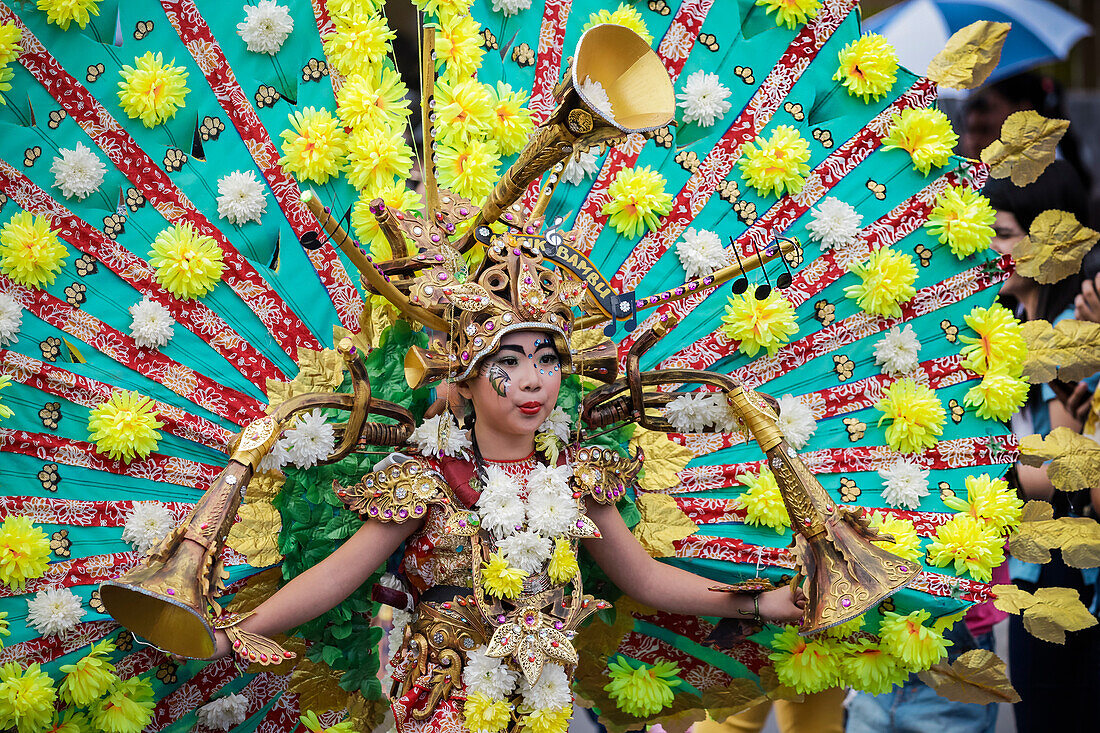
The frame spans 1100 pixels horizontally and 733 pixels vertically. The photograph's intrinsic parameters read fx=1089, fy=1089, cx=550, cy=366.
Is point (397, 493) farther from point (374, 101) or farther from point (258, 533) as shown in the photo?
point (374, 101)

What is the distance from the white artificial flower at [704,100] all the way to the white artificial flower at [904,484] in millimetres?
1094

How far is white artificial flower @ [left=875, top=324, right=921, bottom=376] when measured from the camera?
2.98 m

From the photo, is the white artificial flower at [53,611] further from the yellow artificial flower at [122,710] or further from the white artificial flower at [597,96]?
the white artificial flower at [597,96]

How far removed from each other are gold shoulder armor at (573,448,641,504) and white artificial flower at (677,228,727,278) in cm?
59

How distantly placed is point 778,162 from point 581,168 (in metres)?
0.55

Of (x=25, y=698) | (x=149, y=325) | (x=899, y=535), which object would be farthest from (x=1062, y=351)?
(x=25, y=698)

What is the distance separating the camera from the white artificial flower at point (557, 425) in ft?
8.91

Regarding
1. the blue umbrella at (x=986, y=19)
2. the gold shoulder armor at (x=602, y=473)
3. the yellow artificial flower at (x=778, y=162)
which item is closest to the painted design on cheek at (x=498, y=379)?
the gold shoulder armor at (x=602, y=473)

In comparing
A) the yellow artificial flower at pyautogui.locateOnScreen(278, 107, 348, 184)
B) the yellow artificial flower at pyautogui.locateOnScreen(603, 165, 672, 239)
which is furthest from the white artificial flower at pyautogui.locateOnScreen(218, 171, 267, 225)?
the yellow artificial flower at pyautogui.locateOnScreen(603, 165, 672, 239)

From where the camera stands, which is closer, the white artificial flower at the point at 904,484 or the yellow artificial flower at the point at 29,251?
the yellow artificial flower at the point at 29,251

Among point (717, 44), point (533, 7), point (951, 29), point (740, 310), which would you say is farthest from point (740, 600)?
point (951, 29)

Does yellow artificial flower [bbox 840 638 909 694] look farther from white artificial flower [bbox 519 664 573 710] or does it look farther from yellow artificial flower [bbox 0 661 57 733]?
yellow artificial flower [bbox 0 661 57 733]

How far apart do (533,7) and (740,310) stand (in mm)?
1073

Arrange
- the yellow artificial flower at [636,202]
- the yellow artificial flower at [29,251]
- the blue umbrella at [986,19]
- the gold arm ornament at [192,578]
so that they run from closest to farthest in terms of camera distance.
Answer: the gold arm ornament at [192,578] < the yellow artificial flower at [29,251] < the yellow artificial flower at [636,202] < the blue umbrella at [986,19]
